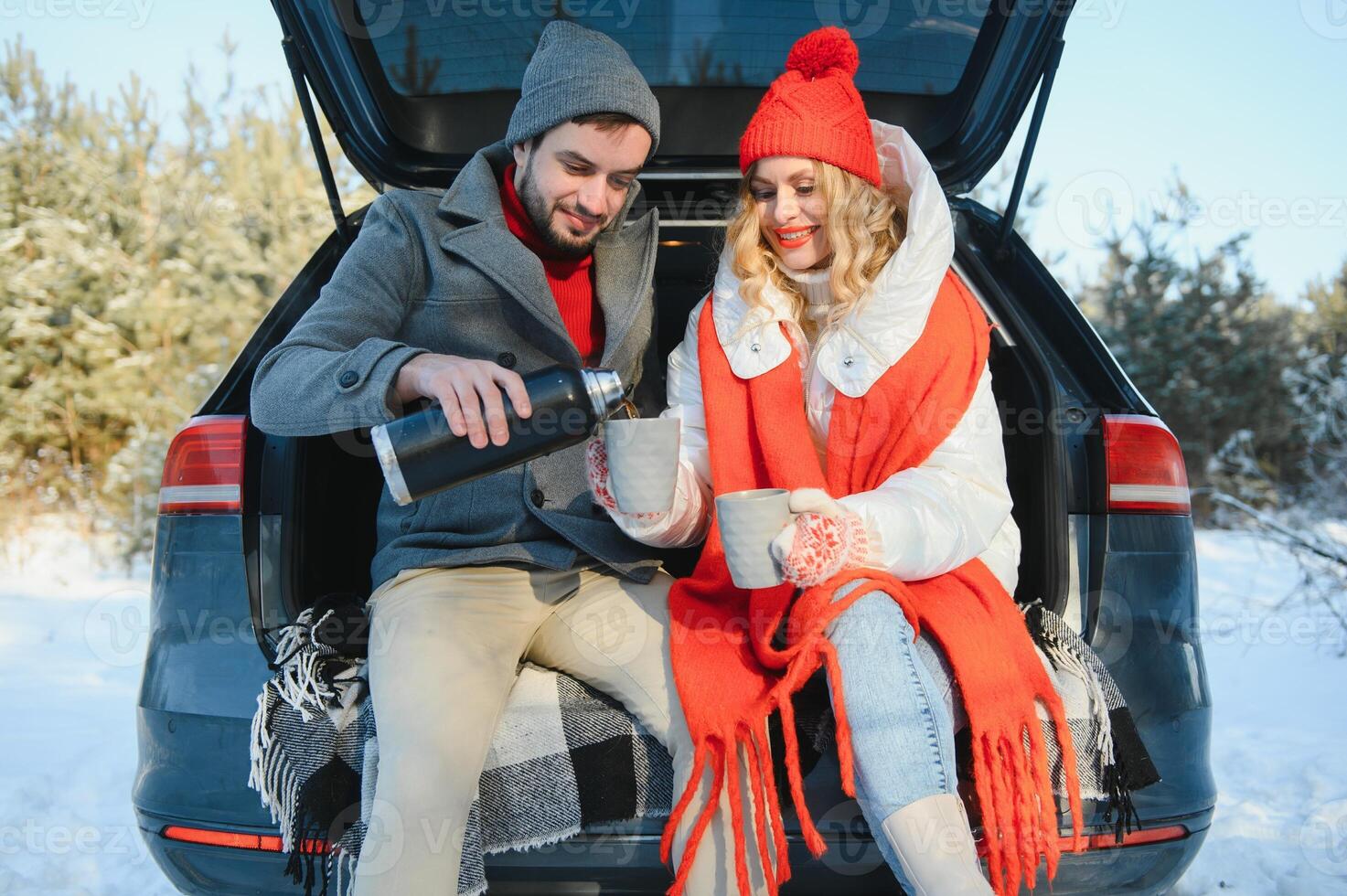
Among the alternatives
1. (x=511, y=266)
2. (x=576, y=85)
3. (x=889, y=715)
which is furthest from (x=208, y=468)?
(x=889, y=715)

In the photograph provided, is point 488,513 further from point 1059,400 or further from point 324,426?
point 1059,400

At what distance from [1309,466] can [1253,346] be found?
91.5 inches

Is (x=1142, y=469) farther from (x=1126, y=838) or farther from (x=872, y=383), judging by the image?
(x=1126, y=838)

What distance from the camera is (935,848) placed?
128cm

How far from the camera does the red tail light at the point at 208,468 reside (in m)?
1.63

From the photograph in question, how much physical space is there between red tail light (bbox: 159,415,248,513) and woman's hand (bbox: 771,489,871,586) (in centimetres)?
91

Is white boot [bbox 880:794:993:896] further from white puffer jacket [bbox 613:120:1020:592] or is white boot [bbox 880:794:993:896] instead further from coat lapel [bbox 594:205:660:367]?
coat lapel [bbox 594:205:660:367]

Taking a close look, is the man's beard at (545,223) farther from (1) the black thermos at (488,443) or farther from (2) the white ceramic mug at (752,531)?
(2) the white ceramic mug at (752,531)

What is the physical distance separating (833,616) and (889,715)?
16cm

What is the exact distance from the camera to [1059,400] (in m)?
1.76

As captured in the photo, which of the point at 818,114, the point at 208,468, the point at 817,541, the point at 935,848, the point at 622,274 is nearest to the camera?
the point at 935,848

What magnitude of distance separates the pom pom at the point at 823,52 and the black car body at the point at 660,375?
0.30 metres

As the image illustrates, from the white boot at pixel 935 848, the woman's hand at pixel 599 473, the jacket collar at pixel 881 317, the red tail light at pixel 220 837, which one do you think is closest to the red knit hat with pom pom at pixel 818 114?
the jacket collar at pixel 881 317

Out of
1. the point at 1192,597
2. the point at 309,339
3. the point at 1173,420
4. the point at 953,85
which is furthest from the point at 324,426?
the point at 1173,420
